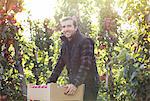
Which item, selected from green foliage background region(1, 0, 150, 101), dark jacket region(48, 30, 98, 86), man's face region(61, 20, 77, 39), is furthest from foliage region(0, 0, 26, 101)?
man's face region(61, 20, 77, 39)

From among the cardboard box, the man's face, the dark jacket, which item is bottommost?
the cardboard box

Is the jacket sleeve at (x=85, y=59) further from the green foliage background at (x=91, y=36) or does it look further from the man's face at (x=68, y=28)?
the green foliage background at (x=91, y=36)

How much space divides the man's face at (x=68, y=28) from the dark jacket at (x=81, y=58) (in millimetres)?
78

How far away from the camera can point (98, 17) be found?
948cm

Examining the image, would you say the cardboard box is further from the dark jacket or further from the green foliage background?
the green foliage background

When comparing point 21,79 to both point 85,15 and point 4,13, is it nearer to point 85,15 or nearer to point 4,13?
point 4,13

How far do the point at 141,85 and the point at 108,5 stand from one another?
196 inches

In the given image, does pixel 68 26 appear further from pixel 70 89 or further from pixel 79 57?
pixel 70 89

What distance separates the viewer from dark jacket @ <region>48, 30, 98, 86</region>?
3.15 meters

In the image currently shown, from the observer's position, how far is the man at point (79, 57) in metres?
3.15

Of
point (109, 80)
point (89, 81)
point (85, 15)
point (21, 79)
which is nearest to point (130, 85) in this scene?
point (89, 81)

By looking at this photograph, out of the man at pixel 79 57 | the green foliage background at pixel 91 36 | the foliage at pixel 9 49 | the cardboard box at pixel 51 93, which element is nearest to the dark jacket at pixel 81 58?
the man at pixel 79 57

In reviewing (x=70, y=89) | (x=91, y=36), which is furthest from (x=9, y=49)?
(x=91, y=36)

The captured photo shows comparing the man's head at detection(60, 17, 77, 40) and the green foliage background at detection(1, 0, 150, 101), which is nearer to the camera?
the man's head at detection(60, 17, 77, 40)
